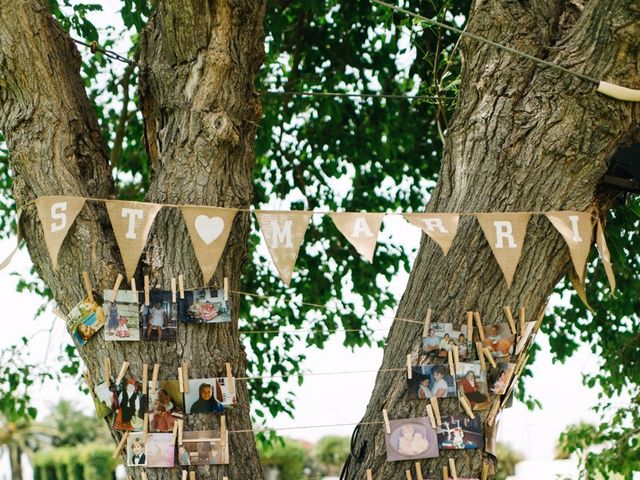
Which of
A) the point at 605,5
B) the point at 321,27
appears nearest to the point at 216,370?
the point at 605,5

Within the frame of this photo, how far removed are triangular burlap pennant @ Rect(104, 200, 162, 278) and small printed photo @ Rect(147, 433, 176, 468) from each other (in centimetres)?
60

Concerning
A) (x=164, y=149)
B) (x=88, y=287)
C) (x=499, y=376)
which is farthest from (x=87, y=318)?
(x=499, y=376)

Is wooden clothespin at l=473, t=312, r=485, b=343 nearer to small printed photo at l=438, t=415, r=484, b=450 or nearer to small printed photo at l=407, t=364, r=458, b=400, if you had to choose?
small printed photo at l=407, t=364, r=458, b=400

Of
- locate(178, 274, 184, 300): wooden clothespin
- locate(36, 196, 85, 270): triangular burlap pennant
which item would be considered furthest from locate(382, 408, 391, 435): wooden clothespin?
locate(36, 196, 85, 270): triangular burlap pennant

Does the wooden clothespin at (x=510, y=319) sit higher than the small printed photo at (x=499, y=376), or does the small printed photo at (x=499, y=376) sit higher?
the wooden clothespin at (x=510, y=319)

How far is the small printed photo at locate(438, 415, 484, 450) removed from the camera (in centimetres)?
Answer: 309

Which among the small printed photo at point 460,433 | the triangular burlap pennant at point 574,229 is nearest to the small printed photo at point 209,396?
the small printed photo at point 460,433

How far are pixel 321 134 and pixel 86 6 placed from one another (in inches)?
76.0

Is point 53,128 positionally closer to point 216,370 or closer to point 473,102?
point 216,370

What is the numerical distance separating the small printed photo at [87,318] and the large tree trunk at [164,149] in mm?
36

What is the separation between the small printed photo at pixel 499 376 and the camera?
3179 millimetres

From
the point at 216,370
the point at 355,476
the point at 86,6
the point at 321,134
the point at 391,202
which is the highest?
the point at 86,6

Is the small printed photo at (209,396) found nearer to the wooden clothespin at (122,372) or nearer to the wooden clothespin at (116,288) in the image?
the wooden clothespin at (122,372)

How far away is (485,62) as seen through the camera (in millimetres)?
3439
